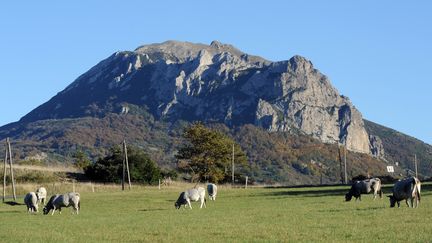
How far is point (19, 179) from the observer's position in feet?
294

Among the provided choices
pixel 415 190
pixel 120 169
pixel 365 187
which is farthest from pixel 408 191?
pixel 120 169

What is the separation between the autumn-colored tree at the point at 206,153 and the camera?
11406 centimetres

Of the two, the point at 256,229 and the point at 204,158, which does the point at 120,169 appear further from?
the point at 256,229

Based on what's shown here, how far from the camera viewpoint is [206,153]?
380 ft

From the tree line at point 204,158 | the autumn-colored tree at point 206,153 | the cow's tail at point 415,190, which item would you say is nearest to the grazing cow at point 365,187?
the cow's tail at point 415,190

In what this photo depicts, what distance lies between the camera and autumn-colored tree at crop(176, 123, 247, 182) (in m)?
114

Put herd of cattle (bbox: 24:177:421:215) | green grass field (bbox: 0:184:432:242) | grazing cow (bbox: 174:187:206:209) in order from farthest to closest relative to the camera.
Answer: grazing cow (bbox: 174:187:206:209) < herd of cattle (bbox: 24:177:421:215) < green grass field (bbox: 0:184:432:242)

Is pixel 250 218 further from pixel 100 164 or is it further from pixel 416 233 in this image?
pixel 100 164

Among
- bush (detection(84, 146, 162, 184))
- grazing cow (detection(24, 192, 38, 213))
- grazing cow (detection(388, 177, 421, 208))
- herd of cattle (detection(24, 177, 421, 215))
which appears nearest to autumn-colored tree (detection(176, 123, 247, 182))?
bush (detection(84, 146, 162, 184))

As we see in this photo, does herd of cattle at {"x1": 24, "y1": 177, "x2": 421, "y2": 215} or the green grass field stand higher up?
herd of cattle at {"x1": 24, "y1": 177, "x2": 421, "y2": 215}

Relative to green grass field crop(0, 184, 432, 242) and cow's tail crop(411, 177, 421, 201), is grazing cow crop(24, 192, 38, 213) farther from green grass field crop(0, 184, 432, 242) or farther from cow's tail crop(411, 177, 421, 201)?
cow's tail crop(411, 177, 421, 201)

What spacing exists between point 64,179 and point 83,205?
40.2 metres

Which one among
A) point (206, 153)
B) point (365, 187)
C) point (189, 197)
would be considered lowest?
point (189, 197)

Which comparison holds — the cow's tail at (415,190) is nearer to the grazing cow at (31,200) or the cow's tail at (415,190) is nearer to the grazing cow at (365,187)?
the grazing cow at (365,187)
